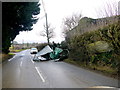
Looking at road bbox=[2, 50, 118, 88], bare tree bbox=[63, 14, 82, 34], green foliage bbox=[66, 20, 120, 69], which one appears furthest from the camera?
bare tree bbox=[63, 14, 82, 34]

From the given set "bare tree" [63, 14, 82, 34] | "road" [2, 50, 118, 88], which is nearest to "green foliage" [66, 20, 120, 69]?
"road" [2, 50, 118, 88]

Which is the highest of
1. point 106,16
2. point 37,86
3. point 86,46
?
point 106,16

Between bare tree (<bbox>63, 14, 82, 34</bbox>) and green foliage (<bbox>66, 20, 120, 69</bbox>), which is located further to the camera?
bare tree (<bbox>63, 14, 82, 34</bbox>)

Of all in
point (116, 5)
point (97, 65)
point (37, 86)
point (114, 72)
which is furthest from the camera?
point (97, 65)

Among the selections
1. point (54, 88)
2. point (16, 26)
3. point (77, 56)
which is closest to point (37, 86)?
point (54, 88)

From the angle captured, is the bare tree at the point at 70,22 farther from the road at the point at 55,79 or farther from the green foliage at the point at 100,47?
the road at the point at 55,79

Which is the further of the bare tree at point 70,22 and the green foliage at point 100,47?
the bare tree at point 70,22

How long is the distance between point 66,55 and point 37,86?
1023cm

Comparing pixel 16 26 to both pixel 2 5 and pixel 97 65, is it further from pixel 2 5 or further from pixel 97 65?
pixel 97 65

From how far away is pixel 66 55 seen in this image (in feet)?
52.2

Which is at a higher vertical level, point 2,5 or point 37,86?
point 2,5

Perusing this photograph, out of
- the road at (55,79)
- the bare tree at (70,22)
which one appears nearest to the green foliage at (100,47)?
the road at (55,79)

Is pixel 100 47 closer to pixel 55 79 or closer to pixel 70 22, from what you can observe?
pixel 55 79

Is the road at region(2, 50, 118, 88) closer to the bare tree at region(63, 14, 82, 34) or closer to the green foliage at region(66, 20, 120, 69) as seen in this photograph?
the green foliage at region(66, 20, 120, 69)
